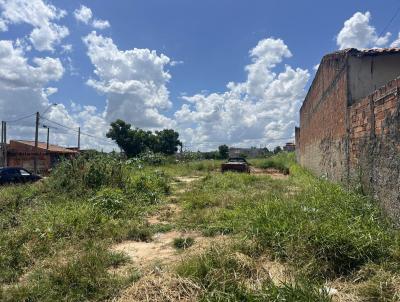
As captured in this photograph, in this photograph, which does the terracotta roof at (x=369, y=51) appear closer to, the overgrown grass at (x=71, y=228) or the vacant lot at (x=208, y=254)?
the vacant lot at (x=208, y=254)

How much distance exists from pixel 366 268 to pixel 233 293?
1505mm

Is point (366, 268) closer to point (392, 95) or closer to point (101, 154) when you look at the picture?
point (392, 95)

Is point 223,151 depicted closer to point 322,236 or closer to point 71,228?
point 71,228

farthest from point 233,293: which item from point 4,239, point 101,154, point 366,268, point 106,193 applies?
point 101,154

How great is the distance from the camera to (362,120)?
7.03 metres

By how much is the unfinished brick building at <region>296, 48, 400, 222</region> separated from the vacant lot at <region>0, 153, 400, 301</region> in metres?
0.58

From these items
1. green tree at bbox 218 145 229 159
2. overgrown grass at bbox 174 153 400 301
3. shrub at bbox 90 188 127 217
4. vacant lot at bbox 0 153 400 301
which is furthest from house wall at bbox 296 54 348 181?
green tree at bbox 218 145 229 159

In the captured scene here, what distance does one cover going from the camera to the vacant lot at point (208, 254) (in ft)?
12.0

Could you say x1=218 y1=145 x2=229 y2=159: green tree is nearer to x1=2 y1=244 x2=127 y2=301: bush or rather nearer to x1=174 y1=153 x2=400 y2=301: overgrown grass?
x1=174 y1=153 x2=400 y2=301: overgrown grass

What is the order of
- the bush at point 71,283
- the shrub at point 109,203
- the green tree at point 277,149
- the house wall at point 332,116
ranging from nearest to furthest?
the bush at point 71,283 → the shrub at point 109,203 → the house wall at point 332,116 → the green tree at point 277,149

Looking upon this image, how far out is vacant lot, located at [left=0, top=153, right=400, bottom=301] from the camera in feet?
12.0

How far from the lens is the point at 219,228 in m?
6.28

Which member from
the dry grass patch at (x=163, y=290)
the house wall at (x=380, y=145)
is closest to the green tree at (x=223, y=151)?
the house wall at (x=380, y=145)

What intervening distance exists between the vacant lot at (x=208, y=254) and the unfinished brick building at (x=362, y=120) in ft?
1.90
